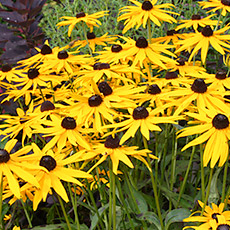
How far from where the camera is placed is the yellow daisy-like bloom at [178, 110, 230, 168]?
1002 millimetres

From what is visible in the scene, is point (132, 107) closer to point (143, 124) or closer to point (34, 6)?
point (143, 124)

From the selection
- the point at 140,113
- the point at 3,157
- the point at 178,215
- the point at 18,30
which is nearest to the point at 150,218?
the point at 178,215

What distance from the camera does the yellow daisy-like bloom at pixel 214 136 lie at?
1.00 m

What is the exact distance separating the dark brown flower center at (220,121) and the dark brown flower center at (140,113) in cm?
22

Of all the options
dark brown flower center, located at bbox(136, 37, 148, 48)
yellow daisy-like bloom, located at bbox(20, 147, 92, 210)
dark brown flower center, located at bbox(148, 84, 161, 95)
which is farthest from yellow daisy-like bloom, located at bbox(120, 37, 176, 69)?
yellow daisy-like bloom, located at bbox(20, 147, 92, 210)

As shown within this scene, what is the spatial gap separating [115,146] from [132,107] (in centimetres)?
16

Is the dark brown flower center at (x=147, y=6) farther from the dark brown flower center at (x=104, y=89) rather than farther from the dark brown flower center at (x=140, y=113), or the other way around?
the dark brown flower center at (x=140, y=113)

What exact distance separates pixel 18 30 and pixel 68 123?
1.68m

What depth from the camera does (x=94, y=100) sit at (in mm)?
1262

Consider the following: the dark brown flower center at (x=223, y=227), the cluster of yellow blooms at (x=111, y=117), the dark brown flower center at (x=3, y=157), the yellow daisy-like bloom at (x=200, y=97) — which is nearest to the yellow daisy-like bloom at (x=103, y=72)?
the cluster of yellow blooms at (x=111, y=117)

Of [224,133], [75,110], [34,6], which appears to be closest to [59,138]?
[75,110]

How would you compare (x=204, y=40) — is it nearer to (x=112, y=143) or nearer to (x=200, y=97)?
(x=200, y=97)

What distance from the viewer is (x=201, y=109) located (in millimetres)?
1152

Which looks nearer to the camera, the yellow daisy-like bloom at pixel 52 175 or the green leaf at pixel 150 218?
the yellow daisy-like bloom at pixel 52 175
